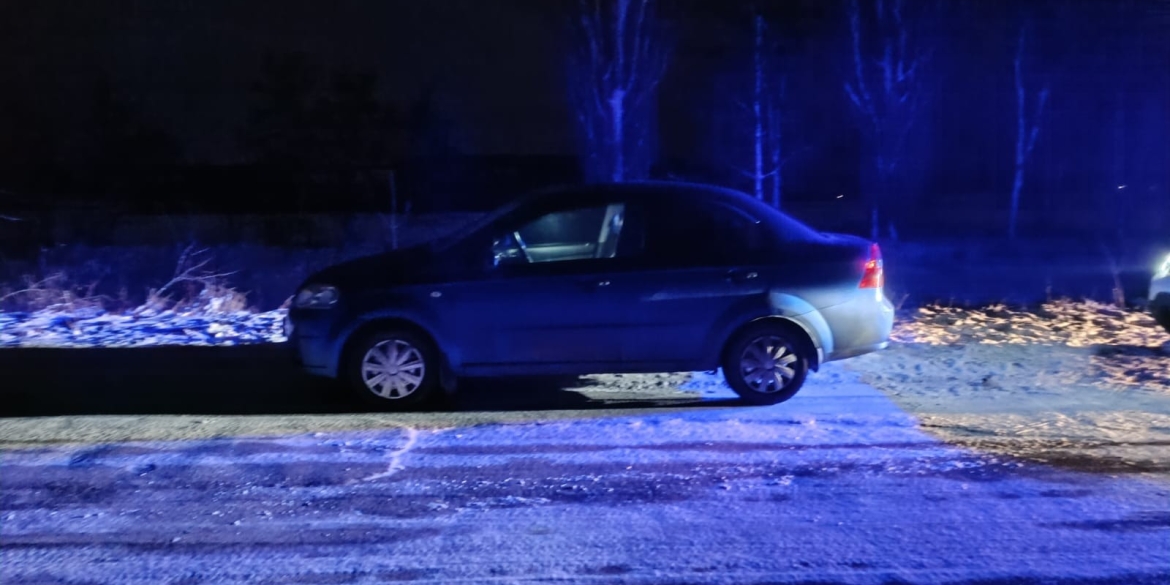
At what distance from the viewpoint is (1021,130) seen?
86.6 ft

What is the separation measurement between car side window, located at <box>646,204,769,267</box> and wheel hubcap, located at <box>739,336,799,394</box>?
62cm

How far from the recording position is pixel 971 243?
948 inches

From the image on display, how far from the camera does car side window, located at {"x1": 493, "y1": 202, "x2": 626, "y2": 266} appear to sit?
714 cm

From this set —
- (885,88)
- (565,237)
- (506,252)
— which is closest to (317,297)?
(506,252)

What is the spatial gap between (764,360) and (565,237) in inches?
69.3

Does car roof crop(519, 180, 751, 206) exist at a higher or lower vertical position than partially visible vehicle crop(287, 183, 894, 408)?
higher

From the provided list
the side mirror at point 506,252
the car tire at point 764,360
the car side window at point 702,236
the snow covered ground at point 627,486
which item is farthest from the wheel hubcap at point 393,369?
the car tire at point 764,360

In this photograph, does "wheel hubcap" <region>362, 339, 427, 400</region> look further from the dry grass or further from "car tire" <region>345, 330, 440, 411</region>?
the dry grass

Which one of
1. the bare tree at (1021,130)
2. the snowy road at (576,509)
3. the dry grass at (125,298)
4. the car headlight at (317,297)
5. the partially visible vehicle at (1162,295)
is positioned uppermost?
the bare tree at (1021,130)

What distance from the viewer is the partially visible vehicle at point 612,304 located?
22.9 ft

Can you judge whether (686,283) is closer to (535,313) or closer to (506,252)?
(535,313)

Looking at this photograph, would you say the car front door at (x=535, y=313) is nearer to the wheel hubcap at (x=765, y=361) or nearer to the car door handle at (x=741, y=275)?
the car door handle at (x=741, y=275)

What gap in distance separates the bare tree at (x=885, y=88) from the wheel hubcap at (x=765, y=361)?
746 inches

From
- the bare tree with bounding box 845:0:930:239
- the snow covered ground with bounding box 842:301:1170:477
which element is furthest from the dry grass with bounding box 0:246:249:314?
the bare tree with bounding box 845:0:930:239
